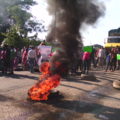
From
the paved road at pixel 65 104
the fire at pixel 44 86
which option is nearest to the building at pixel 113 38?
the paved road at pixel 65 104

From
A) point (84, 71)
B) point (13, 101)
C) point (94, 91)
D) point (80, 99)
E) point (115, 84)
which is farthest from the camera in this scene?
point (84, 71)

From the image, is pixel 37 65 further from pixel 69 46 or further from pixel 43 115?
pixel 43 115

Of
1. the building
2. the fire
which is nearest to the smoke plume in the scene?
the fire

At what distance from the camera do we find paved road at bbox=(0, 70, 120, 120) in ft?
21.7

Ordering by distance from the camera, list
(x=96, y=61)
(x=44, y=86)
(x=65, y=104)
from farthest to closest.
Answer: (x=96, y=61) < (x=44, y=86) < (x=65, y=104)

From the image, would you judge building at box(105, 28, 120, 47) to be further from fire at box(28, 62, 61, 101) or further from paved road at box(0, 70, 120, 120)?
fire at box(28, 62, 61, 101)

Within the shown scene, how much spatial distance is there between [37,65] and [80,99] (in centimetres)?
865

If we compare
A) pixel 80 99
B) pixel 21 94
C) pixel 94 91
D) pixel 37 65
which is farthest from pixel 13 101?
pixel 37 65

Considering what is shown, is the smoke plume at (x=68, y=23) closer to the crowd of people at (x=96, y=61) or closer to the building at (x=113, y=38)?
the crowd of people at (x=96, y=61)

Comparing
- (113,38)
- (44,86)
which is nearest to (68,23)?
(44,86)

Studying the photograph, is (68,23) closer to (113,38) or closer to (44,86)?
(44,86)

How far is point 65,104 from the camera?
777 cm

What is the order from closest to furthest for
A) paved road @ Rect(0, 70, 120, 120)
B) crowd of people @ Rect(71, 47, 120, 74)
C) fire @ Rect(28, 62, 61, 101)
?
paved road @ Rect(0, 70, 120, 120) < fire @ Rect(28, 62, 61, 101) < crowd of people @ Rect(71, 47, 120, 74)

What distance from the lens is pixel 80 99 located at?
8.54m
